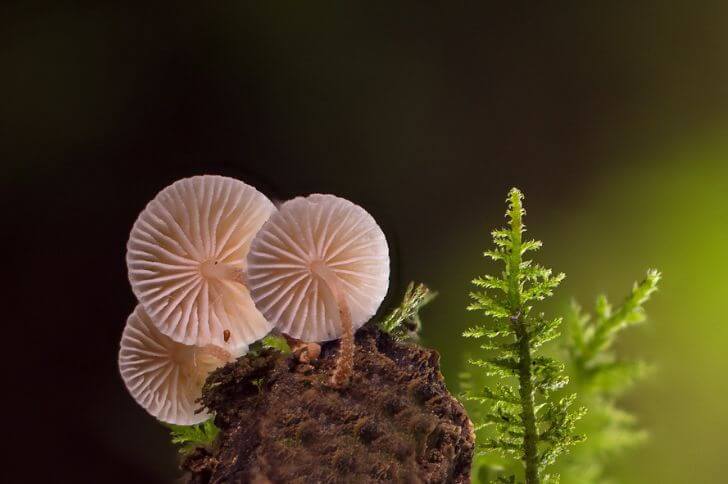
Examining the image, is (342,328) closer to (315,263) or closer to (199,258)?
(315,263)

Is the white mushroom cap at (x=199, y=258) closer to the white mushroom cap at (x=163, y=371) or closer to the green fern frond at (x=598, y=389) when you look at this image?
the white mushroom cap at (x=163, y=371)

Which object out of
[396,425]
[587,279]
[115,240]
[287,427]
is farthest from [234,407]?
[587,279]

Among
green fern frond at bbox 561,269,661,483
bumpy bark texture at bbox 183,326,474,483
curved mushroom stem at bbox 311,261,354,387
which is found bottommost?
bumpy bark texture at bbox 183,326,474,483

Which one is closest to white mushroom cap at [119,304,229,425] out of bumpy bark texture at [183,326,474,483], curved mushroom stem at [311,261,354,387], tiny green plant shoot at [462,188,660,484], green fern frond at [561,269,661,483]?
bumpy bark texture at [183,326,474,483]

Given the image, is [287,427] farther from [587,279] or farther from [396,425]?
[587,279]

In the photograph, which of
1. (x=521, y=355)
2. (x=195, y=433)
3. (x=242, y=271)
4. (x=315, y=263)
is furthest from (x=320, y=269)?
(x=195, y=433)

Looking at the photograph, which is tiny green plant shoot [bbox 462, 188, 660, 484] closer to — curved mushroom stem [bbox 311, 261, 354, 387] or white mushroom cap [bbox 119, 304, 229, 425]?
curved mushroom stem [bbox 311, 261, 354, 387]
